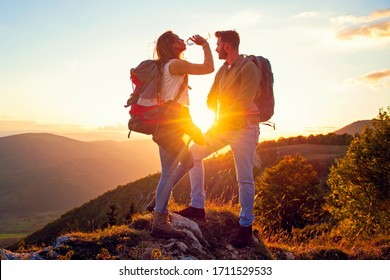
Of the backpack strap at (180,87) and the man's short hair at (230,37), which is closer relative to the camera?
the backpack strap at (180,87)

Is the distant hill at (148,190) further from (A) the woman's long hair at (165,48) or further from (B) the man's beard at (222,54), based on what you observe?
(A) the woman's long hair at (165,48)

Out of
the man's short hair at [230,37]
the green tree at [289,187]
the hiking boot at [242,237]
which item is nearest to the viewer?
the man's short hair at [230,37]

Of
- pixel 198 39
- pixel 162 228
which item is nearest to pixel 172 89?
pixel 198 39

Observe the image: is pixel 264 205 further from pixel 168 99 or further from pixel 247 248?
pixel 168 99

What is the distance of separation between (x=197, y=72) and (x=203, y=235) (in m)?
3.10

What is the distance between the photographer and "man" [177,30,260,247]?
20.7 ft

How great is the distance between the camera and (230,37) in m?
6.49

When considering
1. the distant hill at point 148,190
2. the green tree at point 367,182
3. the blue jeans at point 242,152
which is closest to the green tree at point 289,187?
the green tree at point 367,182

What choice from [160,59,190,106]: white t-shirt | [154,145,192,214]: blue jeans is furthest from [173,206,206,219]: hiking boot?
[160,59,190,106]: white t-shirt

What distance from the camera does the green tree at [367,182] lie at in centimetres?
1703

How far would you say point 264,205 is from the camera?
2608 centimetres

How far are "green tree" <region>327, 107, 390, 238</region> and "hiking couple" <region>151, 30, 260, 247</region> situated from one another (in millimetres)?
11551

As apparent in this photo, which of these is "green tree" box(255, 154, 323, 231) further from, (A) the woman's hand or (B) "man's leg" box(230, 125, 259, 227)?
(A) the woman's hand
